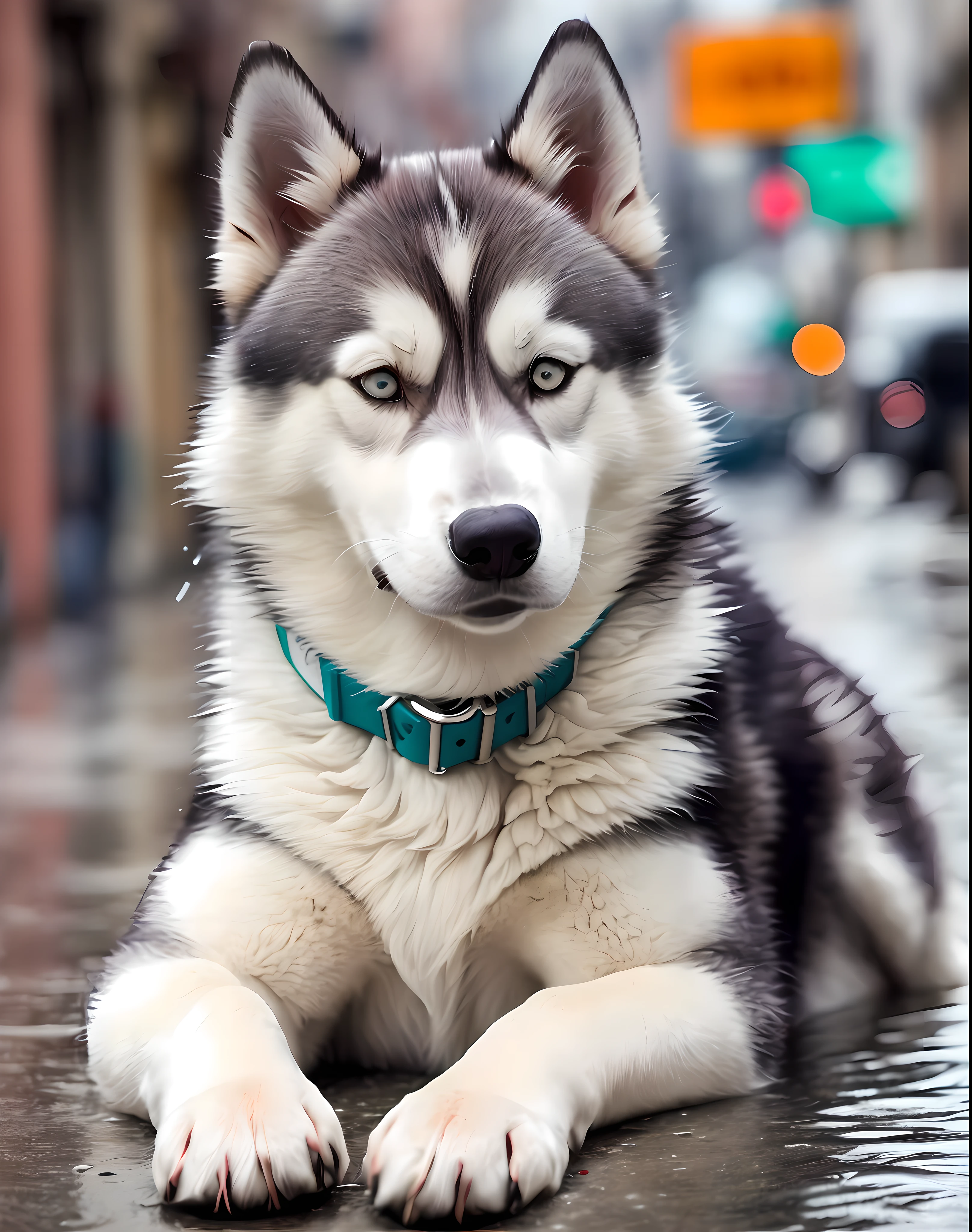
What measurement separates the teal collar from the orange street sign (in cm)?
2107

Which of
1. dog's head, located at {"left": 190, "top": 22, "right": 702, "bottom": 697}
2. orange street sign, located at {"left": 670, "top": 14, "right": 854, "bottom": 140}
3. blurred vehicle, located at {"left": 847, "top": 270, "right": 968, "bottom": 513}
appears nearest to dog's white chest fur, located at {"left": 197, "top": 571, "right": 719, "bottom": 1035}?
dog's head, located at {"left": 190, "top": 22, "right": 702, "bottom": 697}

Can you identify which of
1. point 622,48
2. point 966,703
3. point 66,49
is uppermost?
point 66,49

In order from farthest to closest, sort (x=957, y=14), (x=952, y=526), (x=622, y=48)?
1. (x=957, y=14)
2. (x=952, y=526)
3. (x=622, y=48)

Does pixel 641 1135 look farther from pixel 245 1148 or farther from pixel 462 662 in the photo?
pixel 462 662

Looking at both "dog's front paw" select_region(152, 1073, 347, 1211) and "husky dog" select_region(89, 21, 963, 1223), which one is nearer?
"dog's front paw" select_region(152, 1073, 347, 1211)

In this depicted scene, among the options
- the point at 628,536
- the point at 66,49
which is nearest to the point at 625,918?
the point at 628,536

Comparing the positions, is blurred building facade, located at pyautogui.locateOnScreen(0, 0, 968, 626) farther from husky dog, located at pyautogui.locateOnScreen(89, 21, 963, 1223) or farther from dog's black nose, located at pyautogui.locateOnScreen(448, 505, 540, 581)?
dog's black nose, located at pyautogui.locateOnScreen(448, 505, 540, 581)

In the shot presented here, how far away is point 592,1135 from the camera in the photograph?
2451mm

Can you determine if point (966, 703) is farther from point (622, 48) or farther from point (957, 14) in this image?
point (957, 14)

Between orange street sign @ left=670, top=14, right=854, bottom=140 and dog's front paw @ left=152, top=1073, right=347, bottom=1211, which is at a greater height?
orange street sign @ left=670, top=14, right=854, bottom=140

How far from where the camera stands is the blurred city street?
2459 mm

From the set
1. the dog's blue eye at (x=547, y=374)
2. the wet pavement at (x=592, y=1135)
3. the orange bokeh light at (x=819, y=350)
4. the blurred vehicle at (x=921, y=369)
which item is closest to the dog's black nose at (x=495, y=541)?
the dog's blue eye at (x=547, y=374)

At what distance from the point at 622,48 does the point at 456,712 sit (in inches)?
68.3

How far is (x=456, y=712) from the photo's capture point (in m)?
2.67
